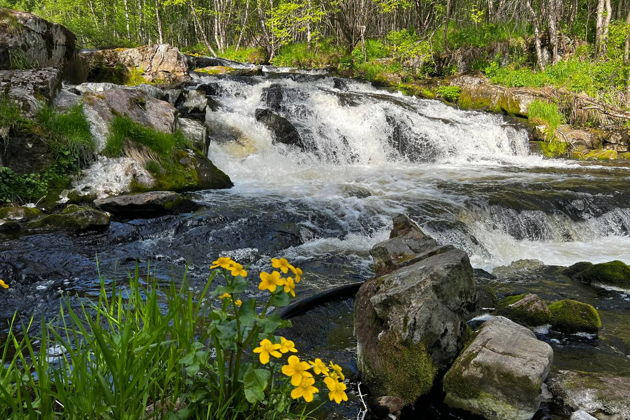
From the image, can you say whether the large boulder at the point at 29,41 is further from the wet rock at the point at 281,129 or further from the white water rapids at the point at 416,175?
the wet rock at the point at 281,129

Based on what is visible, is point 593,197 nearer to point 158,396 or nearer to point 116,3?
point 158,396

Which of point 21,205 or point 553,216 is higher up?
point 21,205

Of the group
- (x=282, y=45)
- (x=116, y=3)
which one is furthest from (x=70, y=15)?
(x=282, y=45)

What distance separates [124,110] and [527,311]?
8.64 metres

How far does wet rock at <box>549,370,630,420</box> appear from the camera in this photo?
8.49 ft

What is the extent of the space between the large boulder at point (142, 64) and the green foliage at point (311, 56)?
9.85 m

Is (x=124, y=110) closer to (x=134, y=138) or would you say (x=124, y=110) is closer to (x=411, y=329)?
(x=134, y=138)

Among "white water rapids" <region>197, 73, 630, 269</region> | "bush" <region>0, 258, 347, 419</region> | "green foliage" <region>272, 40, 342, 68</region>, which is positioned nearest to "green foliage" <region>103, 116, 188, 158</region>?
"white water rapids" <region>197, 73, 630, 269</region>

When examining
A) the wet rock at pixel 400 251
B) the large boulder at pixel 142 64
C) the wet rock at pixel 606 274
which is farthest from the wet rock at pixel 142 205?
the large boulder at pixel 142 64

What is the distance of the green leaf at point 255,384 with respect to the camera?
1.64 metres

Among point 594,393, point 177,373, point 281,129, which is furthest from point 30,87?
point 594,393

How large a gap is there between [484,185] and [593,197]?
6.68 ft

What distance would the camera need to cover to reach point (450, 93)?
18.9 meters

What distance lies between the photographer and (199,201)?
808 cm
